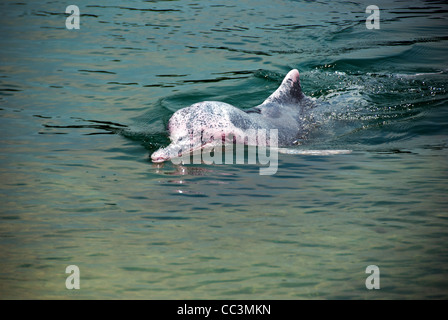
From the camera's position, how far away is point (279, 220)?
5.64 metres

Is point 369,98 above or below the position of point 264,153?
above

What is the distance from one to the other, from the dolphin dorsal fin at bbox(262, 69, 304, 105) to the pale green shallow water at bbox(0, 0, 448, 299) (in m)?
0.53

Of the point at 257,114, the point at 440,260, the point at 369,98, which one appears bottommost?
the point at 440,260

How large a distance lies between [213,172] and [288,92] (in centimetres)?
260

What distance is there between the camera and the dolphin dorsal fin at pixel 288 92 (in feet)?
29.2

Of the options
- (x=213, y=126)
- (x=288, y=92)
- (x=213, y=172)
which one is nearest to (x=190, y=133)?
(x=213, y=126)

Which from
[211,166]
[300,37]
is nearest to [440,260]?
[211,166]

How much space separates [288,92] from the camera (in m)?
9.05

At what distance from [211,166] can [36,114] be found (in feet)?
10.6

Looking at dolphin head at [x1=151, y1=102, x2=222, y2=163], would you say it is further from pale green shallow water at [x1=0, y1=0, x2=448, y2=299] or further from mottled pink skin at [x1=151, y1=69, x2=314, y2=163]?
pale green shallow water at [x1=0, y1=0, x2=448, y2=299]

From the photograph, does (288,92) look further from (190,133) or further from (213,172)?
(213,172)

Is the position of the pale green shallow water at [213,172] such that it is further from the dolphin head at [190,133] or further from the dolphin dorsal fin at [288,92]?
the dolphin dorsal fin at [288,92]

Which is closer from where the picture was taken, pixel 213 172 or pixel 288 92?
pixel 213 172
